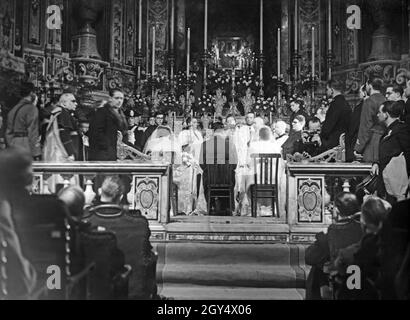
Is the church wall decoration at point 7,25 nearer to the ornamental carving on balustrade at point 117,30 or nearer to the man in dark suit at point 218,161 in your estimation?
the ornamental carving on balustrade at point 117,30

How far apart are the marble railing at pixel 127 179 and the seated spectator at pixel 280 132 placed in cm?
266

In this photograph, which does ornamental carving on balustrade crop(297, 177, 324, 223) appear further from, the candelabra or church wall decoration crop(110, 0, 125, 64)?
church wall decoration crop(110, 0, 125, 64)

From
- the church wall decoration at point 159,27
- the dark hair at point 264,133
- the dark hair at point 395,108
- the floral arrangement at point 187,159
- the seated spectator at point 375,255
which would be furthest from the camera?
the church wall decoration at point 159,27

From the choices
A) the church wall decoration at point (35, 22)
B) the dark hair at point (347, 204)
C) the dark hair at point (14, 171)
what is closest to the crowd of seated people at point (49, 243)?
the dark hair at point (14, 171)

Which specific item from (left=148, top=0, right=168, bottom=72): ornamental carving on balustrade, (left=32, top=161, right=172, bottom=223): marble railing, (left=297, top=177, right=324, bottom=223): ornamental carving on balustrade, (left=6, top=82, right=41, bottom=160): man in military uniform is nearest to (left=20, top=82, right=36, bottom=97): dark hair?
(left=6, top=82, right=41, bottom=160): man in military uniform

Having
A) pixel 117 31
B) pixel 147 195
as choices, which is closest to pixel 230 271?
pixel 147 195

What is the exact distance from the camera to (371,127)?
6.38 meters

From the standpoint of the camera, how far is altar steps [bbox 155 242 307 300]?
5426 mm

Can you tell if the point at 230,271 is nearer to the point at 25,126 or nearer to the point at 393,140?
the point at 393,140

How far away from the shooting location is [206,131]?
28.2 feet

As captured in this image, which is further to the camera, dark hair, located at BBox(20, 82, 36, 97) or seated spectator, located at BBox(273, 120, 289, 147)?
seated spectator, located at BBox(273, 120, 289, 147)

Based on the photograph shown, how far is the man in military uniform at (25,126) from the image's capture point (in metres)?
5.58
